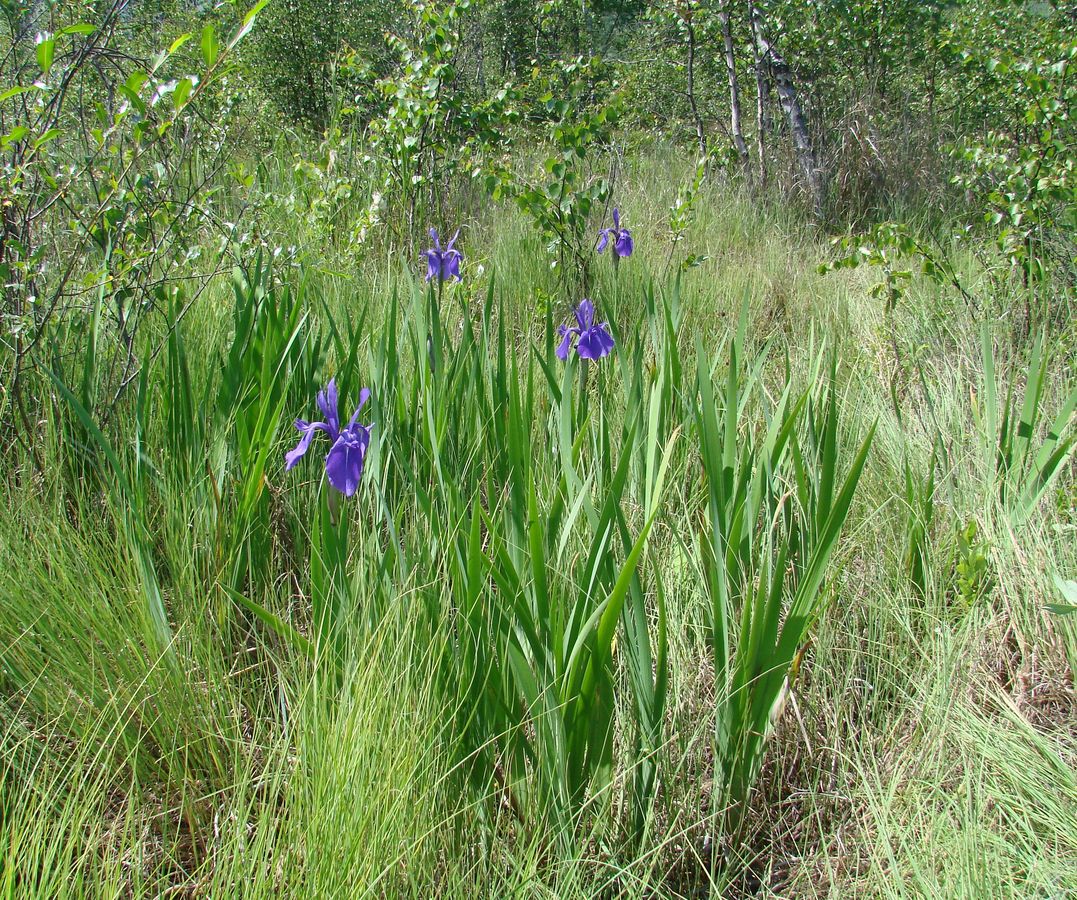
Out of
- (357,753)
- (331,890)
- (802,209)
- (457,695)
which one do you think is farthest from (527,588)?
(802,209)

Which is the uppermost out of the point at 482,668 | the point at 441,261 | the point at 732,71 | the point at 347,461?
the point at 732,71

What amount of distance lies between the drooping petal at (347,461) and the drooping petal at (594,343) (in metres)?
0.72

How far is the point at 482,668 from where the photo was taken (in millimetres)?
1156

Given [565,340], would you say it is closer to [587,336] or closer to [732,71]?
[587,336]

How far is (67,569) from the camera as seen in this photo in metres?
1.36

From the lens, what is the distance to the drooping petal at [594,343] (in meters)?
1.92

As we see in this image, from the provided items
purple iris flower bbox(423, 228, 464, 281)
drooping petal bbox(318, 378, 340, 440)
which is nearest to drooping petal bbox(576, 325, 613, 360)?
purple iris flower bbox(423, 228, 464, 281)

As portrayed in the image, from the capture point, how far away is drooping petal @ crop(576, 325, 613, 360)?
192 centimetres

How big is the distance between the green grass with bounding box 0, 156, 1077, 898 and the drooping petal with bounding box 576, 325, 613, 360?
0.14 m

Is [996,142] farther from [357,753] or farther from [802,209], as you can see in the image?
[357,753]

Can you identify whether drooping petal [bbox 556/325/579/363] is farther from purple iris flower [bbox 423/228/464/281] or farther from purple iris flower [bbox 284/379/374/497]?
purple iris flower [bbox 284/379/374/497]

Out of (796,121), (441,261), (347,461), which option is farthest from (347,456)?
(796,121)

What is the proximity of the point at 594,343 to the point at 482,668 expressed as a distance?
101cm

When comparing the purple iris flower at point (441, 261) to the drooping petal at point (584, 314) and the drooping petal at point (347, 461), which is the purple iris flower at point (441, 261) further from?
the drooping petal at point (347, 461)
